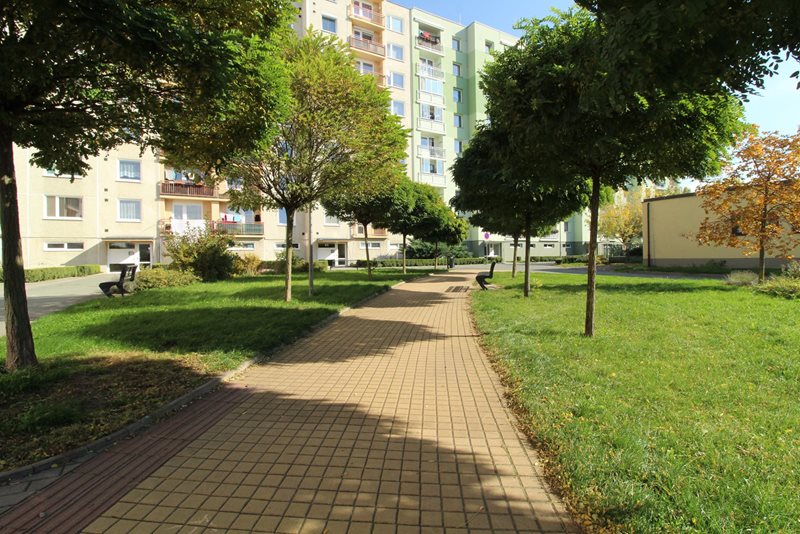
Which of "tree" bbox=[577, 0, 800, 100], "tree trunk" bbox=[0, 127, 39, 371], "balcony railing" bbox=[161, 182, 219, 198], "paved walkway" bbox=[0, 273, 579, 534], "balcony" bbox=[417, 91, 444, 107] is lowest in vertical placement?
"paved walkway" bbox=[0, 273, 579, 534]

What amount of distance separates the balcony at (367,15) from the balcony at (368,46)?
1.60 metres

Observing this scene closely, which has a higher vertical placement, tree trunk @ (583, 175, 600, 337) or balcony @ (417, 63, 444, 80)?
balcony @ (417, 63, 444, 80)

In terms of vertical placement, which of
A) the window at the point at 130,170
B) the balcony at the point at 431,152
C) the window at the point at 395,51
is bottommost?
the window at the point at 130,170

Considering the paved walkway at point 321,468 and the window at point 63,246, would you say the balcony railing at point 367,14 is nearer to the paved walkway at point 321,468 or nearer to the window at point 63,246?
the window at point 63,246

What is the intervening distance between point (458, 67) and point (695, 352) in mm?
50960

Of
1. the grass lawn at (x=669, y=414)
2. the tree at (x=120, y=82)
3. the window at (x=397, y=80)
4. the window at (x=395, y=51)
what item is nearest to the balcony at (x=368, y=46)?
the window at (x=395, y=51)

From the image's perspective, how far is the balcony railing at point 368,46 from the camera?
41.2 m

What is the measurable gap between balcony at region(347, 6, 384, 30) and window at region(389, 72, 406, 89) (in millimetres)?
4367

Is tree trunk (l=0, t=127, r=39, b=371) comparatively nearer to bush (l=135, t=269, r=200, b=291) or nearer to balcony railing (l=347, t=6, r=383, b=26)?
bush (l=135, t=269, r=200, b=291)

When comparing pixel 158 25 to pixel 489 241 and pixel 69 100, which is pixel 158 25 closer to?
pixel 69 100

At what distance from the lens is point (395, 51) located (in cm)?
4469

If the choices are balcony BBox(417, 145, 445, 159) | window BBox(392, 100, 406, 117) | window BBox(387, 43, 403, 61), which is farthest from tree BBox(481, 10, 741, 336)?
window BBox(387, 43, 403, 61)

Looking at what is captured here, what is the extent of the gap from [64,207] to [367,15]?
3104cm

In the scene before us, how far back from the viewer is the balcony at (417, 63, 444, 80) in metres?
46.1
